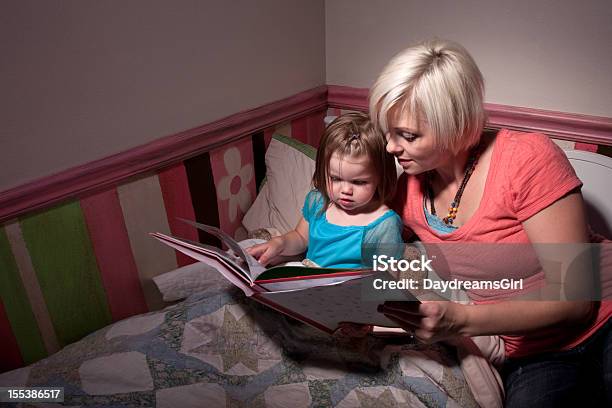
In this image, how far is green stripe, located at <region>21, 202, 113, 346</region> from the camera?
140 cm

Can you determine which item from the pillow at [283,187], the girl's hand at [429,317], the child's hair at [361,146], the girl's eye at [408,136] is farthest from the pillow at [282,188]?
the girl's hand at [429,317]

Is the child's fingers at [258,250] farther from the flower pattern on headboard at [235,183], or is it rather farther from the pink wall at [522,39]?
the pink wall at [522,39]

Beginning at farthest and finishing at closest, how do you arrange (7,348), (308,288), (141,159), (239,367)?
(141,159) < (7,348) < (239,367) < (308,288)

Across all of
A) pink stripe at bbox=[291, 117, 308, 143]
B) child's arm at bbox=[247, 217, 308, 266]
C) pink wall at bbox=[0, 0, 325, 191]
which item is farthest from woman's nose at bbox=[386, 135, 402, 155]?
pink stripe at bbox=[291, 117, 308, 143]

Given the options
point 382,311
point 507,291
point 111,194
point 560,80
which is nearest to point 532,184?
point 507,291

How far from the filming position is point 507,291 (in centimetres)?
134

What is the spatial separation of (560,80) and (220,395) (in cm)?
129

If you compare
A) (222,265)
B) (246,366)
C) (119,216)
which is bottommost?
(246,366)

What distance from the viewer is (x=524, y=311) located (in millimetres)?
1205

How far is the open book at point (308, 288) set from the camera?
952 mm

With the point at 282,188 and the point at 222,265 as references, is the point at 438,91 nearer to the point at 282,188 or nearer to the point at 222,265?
the point at 222,265

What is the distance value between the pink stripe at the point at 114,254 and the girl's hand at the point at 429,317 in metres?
0.81

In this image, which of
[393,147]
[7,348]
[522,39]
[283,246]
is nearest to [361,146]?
[393,147]

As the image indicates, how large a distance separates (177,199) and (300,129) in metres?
0.63
